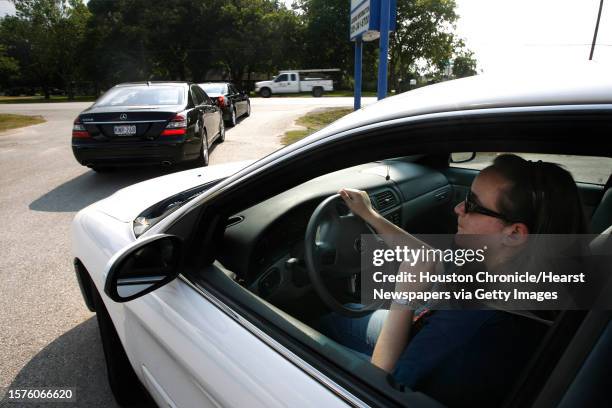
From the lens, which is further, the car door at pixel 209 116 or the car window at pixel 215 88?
the car window at pixel 215 88

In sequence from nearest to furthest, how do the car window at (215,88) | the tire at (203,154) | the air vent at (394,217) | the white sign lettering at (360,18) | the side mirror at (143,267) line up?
the side mirror at (143,267) < the air vent at (394,217) < the white sign lettering at (360,18) < the tire at (203,154) < the car window at (215,88)

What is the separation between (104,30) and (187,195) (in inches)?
1965

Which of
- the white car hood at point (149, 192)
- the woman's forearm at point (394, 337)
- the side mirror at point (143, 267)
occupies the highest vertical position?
the side mirror at point (143, 267)

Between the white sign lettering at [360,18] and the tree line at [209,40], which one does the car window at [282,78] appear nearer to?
the tree line at [209,40]

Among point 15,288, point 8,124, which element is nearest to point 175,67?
point 8,124

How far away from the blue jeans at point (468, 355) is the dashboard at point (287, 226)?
73 cm

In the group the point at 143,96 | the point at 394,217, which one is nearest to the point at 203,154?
the point at 143,96

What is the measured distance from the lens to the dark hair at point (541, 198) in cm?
103

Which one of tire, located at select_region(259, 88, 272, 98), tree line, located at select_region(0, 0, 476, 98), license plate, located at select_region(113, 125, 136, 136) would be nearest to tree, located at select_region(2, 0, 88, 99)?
tree line, located at select_region(0, 0, 476, 98)

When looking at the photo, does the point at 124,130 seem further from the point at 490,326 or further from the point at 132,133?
the point at 490,326

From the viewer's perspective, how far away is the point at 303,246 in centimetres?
184

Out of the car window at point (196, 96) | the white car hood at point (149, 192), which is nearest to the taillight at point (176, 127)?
the car window at point (196, 96)

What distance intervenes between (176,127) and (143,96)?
1067 mm

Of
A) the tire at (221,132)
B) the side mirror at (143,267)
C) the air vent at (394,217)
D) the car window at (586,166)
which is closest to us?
the side mirror at (143,267)
